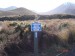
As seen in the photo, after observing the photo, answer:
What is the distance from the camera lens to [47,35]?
19344 millimetres

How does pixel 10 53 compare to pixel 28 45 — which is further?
pixel 28 45

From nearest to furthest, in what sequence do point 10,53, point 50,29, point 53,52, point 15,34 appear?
point 10,53 < point 53,52 < point 15,34 < point 50,29

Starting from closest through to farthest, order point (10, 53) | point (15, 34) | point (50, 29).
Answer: point (10, 53) < point (15, 34) < point (50, 29)

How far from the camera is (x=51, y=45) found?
1902cm

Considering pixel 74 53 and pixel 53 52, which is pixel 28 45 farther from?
pixel 74 53

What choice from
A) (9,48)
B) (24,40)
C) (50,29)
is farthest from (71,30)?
(9,48)

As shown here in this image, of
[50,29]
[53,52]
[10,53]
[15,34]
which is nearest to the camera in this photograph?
[10,53]

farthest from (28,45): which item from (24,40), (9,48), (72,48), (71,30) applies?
(71,30)

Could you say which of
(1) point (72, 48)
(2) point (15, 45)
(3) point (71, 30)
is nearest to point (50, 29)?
(3) point (71, 30)

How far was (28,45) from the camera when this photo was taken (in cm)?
1811

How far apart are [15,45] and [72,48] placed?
388cm

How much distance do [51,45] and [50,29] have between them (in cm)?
233

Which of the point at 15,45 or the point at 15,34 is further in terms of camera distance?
the point at 15,34

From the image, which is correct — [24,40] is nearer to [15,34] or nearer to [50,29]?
[15,34]
